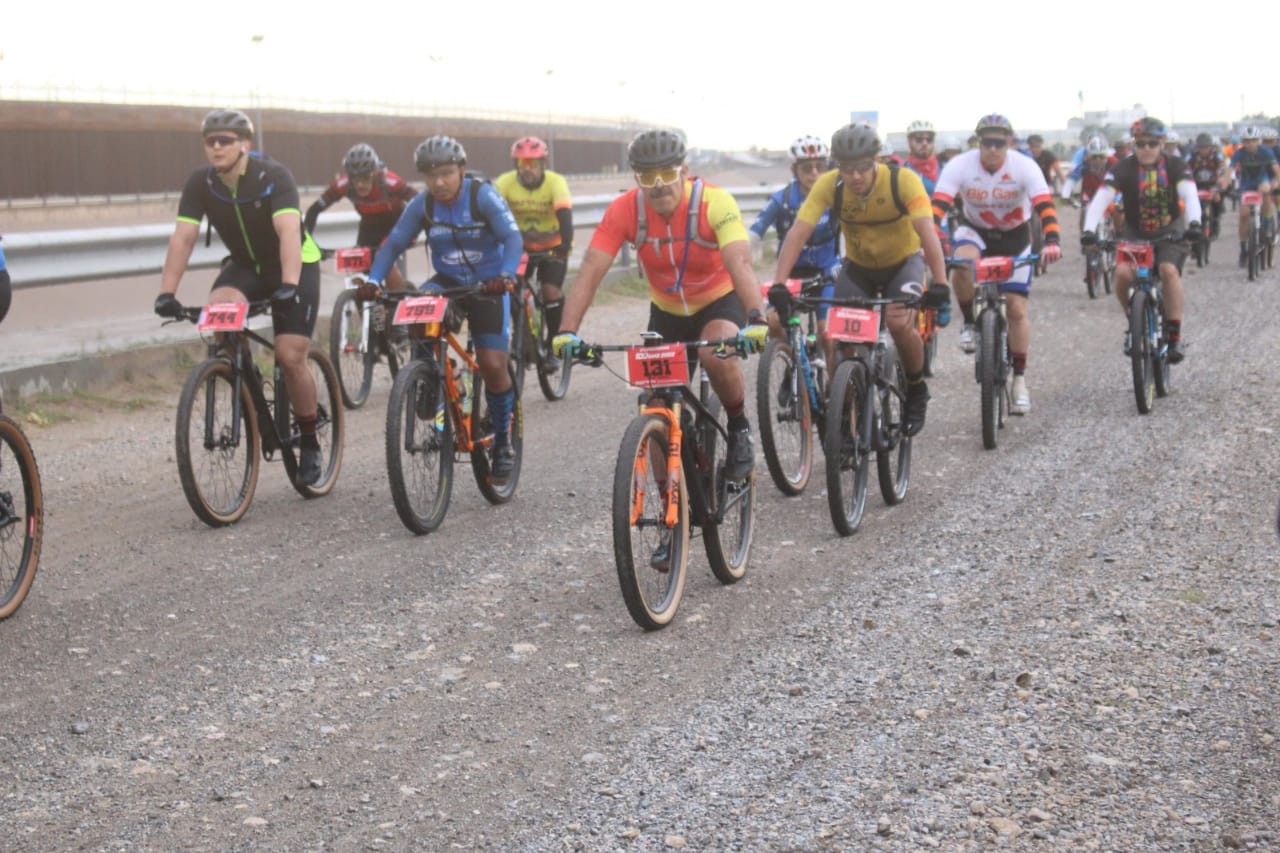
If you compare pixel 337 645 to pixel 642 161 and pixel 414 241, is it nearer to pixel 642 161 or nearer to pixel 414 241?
pixel 642 161

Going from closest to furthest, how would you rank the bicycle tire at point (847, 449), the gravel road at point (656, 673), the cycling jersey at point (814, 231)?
the gravel road at point (656, 673)
the bicycle tire at point (847, 449)
the cycling jersey at point (814, 231)

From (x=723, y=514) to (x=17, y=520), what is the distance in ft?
9.94

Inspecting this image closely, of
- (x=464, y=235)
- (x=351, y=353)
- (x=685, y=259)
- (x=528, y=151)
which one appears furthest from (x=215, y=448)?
(x=528, y=151)

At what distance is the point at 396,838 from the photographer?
4383 millimetres

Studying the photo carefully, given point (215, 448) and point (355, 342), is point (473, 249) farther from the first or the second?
point (355, 342)

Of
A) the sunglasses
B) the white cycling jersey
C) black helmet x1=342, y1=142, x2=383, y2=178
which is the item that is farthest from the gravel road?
black helmet x1=342, y1=142, x2=383, y2=178

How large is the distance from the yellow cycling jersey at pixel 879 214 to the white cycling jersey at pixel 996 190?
84.4 inches

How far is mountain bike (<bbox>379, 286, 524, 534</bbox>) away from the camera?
786cm

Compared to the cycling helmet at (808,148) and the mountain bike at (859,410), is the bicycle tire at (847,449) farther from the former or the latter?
the cycling helmet at (808,148)

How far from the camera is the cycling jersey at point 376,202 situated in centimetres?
1270

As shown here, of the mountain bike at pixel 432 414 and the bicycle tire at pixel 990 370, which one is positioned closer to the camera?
the mountain bike at pixel 432 414

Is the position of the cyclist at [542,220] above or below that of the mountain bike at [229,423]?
above

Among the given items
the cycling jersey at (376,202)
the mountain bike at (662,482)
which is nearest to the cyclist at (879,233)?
the mountain bike at (662,482)

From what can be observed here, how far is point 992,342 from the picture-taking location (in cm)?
Answer: 1021
